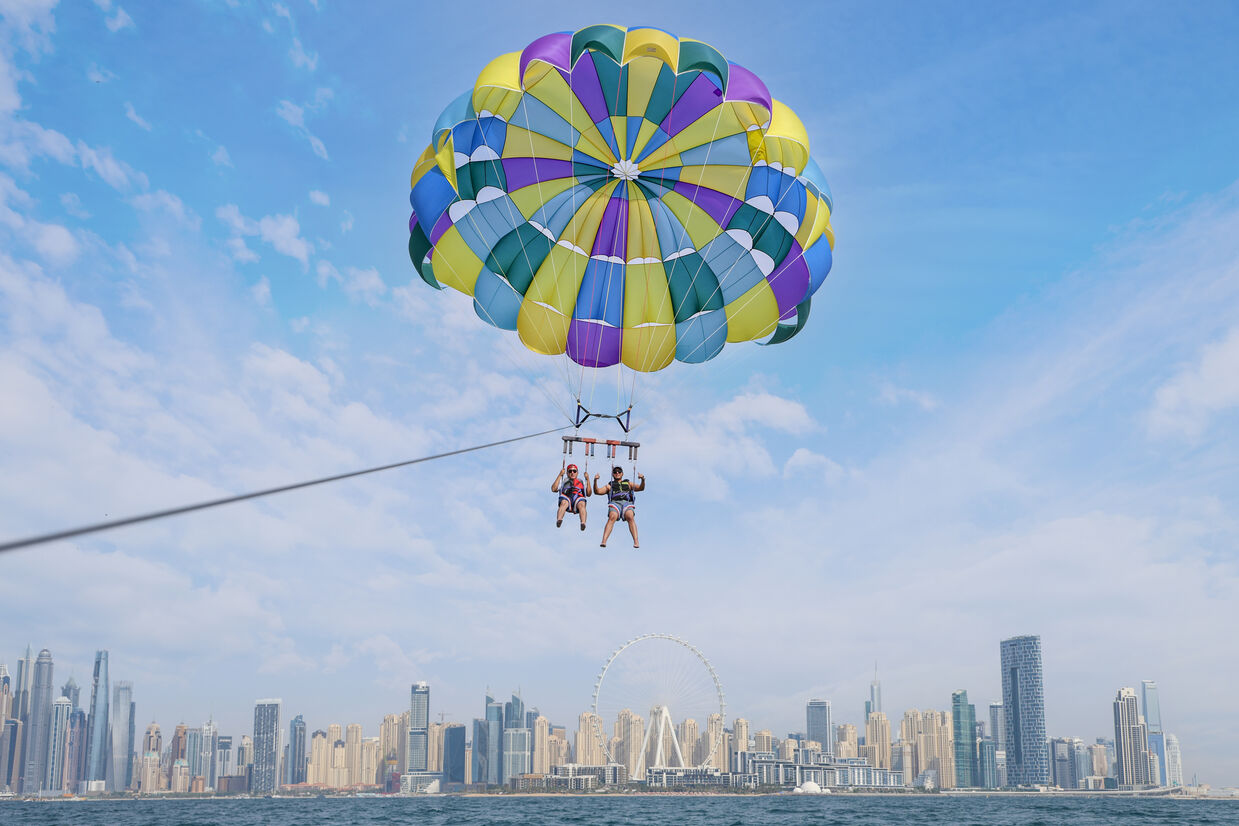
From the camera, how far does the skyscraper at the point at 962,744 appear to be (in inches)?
7452

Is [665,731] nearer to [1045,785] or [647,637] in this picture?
[647,637]

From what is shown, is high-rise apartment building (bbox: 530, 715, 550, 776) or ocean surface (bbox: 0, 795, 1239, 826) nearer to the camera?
ocean surface (bbox: 0, 795, 1239, 826)

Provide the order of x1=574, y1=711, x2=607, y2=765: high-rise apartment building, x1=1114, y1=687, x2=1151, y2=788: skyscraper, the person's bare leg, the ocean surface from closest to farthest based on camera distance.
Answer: the person's bare leg, the ocean surface, x1=574, y1=711, x2=607, y2=765: high-rise apartment building, x1=1114, y1=687, x2=1151, y2=788: skyscraper

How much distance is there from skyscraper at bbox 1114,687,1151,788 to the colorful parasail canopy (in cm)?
19737

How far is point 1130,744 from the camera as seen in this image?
599ft

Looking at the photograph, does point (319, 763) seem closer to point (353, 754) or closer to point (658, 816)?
point (353, 754)

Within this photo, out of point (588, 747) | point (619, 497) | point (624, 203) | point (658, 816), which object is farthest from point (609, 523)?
point (588, 747)

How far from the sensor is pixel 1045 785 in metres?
188

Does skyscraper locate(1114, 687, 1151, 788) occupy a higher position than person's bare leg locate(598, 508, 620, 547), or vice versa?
person's bare leg locate(598, 508, 620, 547)

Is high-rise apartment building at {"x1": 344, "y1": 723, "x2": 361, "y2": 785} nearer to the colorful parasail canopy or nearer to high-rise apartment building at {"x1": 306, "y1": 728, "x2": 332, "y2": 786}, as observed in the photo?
high-rise apartment building at {"x1": 306, "y1": 728, "x2": 332, "y2": 786}

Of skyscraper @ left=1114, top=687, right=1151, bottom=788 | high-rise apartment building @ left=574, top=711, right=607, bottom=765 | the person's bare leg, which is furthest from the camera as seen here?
skyscraper @ left=1114, top=687, right=1151, bottom=788

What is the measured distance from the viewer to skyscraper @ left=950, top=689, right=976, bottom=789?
189 metres

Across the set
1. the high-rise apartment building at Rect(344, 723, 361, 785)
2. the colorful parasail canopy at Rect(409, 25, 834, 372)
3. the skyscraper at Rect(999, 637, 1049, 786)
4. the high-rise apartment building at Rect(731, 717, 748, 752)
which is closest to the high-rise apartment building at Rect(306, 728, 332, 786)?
the high-rise apartment building at Rect(344, 723, 361, 785)

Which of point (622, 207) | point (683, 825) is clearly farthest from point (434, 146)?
point (683, 825)
